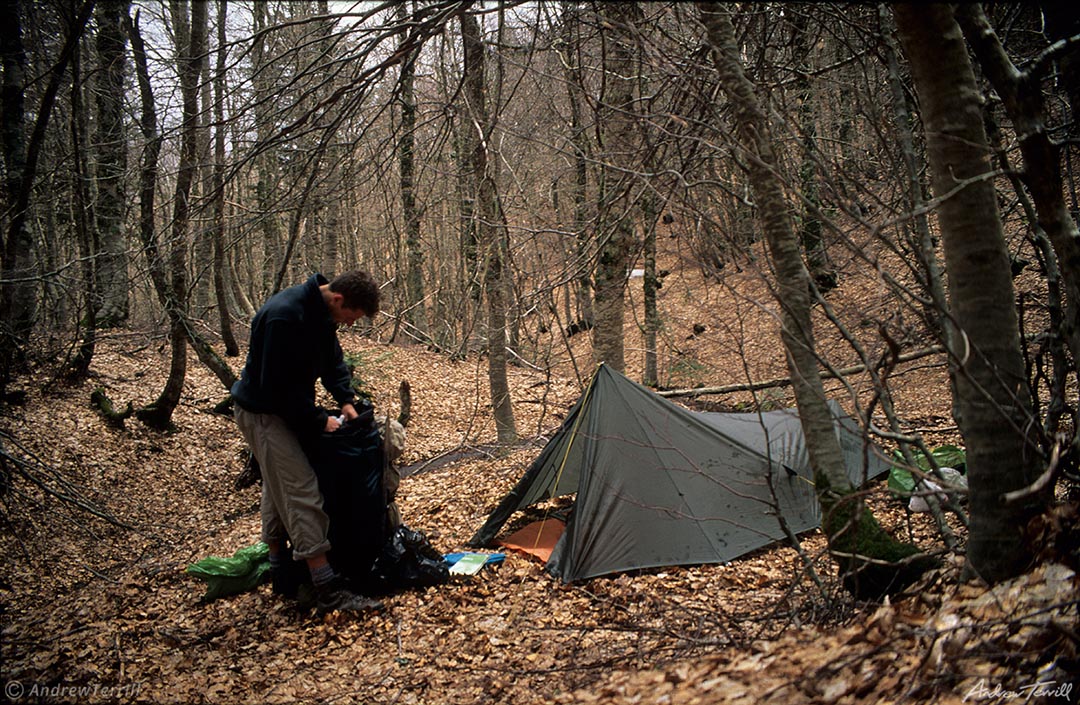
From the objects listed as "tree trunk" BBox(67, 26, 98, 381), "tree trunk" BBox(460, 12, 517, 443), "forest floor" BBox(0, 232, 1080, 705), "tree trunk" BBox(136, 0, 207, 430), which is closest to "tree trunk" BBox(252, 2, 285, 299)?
"tree trunk" BBox(136, 0, 207, 430)

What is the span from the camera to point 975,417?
93.8 inches

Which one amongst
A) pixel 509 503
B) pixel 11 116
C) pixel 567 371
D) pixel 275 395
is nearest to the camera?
pixel 275 395

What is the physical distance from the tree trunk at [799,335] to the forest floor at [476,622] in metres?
0.16

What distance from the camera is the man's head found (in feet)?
12.1

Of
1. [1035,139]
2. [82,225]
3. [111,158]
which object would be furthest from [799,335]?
[111,158]

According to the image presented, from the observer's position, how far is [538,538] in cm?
504

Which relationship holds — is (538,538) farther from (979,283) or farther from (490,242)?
(979,283)

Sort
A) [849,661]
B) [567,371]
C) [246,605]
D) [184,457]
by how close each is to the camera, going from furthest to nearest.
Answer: [567,371], [184,457], [246,605], [849,661]

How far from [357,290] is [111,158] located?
6947 mm

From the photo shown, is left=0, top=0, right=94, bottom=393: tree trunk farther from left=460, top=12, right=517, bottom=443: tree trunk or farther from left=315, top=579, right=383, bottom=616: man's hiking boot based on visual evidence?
left=315, top=579, right=383, bottom=616: man's hiking boot

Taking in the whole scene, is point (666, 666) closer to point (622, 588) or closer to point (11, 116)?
point (622, 588)

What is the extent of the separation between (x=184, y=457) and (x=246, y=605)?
425 centimetres

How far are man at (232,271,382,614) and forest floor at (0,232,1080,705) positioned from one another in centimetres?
39

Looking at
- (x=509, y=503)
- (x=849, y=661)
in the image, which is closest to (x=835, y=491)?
(x=849, y=661)
